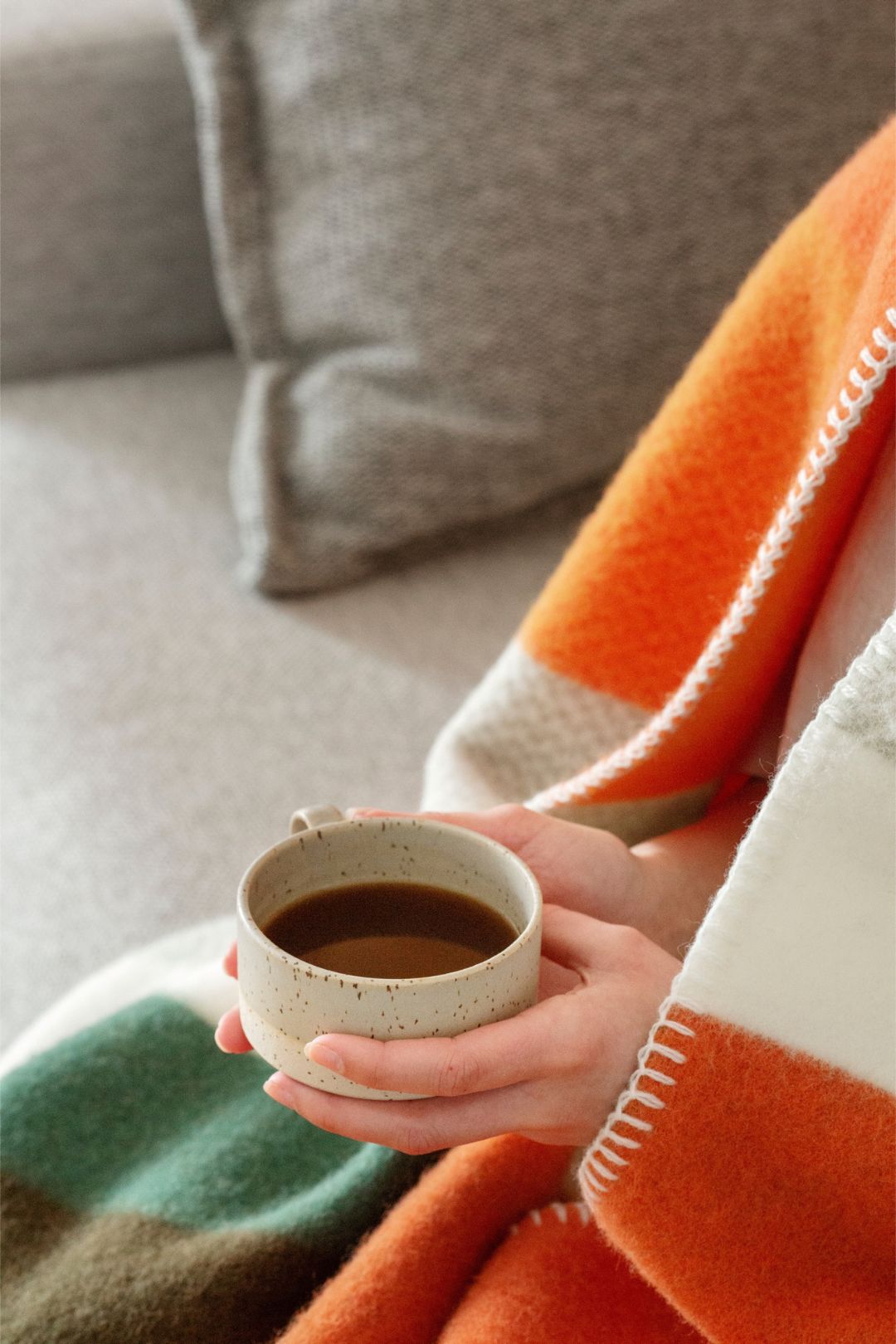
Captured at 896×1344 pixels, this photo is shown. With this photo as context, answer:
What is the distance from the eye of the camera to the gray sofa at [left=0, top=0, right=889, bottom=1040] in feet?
2.86

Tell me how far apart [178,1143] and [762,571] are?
365mm

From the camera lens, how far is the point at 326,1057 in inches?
16.1

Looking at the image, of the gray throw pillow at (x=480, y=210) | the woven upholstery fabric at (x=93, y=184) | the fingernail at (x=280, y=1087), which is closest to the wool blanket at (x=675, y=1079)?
the fingernail at (x=280, y=1087)

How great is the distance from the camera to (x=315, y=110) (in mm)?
1072

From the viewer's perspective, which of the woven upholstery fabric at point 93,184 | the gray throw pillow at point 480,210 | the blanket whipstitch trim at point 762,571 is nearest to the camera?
the blanket whipstitch trim at point 762,571

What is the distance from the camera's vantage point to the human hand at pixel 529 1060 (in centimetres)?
41

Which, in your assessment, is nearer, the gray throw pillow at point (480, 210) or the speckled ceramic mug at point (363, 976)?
the speckled ceramic mug at point (363, 976)

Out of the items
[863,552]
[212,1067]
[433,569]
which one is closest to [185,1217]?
[212,1067]

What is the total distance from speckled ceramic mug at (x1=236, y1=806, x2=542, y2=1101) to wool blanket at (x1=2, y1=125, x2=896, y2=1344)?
0.08 meters

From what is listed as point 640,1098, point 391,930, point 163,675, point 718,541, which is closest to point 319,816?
point 391,930

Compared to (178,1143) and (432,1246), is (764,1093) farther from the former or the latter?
(178,1143)

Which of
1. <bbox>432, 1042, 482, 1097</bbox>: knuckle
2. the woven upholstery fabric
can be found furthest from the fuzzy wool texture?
the woven upholstery fabric

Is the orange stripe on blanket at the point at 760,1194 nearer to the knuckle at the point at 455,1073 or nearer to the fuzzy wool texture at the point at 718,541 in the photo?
the knuckle at the point at 455,1073

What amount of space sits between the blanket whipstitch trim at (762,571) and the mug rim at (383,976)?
184 millimetres
